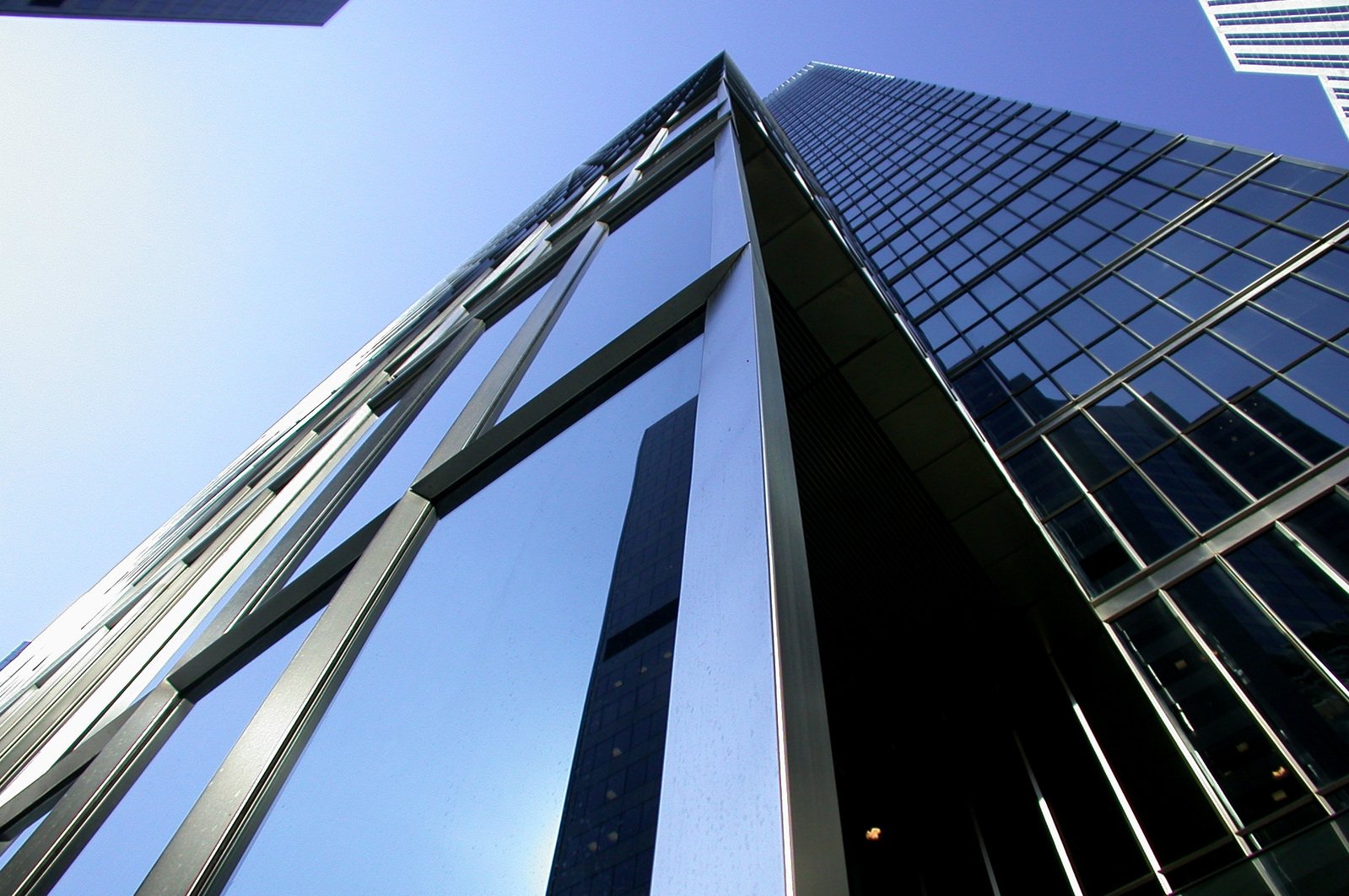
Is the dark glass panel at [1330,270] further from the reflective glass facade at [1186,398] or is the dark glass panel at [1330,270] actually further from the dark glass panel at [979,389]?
the dark glass panel at [979,389]

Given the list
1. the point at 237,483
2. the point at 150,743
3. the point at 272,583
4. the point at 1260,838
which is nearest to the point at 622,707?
the point at 150,743

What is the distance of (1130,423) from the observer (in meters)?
15.0

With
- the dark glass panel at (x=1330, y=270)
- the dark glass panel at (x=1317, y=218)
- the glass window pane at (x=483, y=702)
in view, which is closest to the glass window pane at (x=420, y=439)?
the glass window pane at (x=483, y=702)

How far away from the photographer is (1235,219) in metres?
17.0

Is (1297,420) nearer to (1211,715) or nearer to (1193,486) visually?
(1193,486)

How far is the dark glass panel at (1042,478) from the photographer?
1478cm

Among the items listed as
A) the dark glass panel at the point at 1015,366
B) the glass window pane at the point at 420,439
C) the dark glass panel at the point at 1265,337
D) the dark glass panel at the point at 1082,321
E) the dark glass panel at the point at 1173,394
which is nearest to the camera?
the glass window pane at the point at 420,439

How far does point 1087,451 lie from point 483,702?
14.9 m

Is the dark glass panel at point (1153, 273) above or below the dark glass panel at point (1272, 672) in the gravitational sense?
above

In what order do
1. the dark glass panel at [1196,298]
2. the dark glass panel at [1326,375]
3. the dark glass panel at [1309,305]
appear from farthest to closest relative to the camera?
the dark glass panel at [1196,298], the dark glass panel at [1309,305], the dark glass panel at [1326,375]

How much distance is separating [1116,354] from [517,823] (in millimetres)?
17034

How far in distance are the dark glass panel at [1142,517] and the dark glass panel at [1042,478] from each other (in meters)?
0.69

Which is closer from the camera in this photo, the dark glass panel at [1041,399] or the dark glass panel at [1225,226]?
the dark glass panel at [1225,226]

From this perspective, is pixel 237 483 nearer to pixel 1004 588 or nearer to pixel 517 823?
pixel 1004 588
